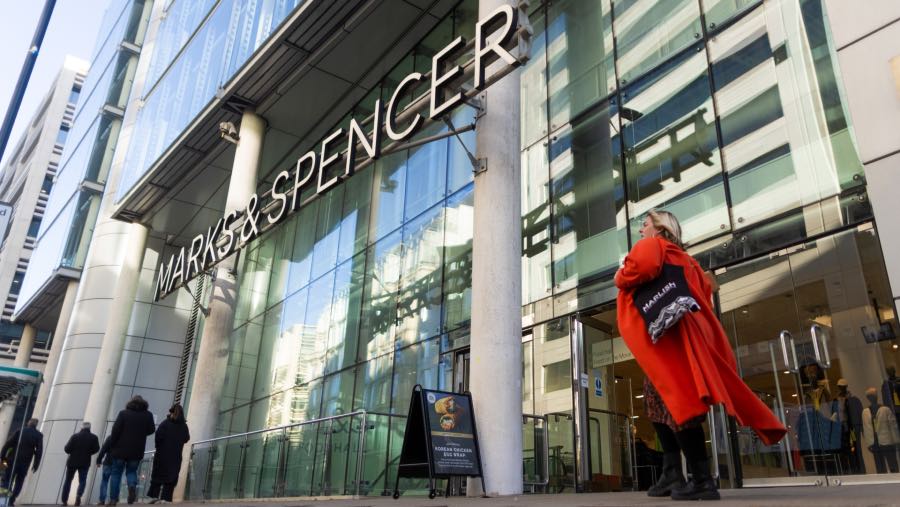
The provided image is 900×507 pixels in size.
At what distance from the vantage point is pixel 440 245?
528 inches

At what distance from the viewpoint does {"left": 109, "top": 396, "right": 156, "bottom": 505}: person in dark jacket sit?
35.8 feet

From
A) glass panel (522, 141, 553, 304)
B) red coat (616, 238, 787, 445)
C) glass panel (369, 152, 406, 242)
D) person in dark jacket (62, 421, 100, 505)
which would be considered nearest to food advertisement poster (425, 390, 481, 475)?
glass panel (522, 141, 553, 304)

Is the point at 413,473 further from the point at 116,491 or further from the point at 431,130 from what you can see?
the point at 431,130

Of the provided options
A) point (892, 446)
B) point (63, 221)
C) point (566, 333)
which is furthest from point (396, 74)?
point (63, 221)

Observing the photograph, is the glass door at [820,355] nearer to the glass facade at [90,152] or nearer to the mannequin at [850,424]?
the mannequin at [850,424]

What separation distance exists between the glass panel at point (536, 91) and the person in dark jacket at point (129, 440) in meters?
7.98

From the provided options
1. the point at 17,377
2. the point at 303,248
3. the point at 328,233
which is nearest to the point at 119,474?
the point at 328,233

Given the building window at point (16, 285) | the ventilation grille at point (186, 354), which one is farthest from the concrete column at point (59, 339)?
the building window at point (16, 285)

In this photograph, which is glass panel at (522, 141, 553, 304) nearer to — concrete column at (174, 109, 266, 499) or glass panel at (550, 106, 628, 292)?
glass panel at (550, 106, 628, 292)

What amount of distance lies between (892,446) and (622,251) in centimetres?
416

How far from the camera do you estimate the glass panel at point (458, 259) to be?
12250 millimetres

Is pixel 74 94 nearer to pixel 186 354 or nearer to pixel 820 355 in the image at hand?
pixel 186 354

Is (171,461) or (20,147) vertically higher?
(20,147)

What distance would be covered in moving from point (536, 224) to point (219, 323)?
879 centimetres
